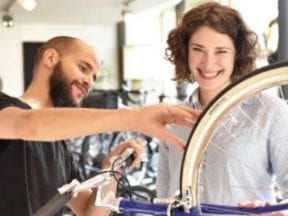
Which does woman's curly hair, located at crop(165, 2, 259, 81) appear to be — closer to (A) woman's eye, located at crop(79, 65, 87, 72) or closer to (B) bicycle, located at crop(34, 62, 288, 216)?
(A) woman's eye, located at crop(79, 65, 87, 72)

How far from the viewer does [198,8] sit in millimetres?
1421

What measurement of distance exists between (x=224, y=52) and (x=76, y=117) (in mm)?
562

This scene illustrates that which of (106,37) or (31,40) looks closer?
(31,40)

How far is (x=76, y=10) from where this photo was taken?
796cm

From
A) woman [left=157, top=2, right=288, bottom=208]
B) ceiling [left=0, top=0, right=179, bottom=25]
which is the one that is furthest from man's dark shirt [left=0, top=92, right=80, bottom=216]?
ceiling [left=0, top=0, right=179, bottom=25]

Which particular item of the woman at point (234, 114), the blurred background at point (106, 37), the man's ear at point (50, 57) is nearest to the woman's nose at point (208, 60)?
the woman at point (234, 114)

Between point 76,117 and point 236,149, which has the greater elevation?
point 76,117

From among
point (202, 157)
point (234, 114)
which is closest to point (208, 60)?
point (234, 114)

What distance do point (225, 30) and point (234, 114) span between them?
0.25 metres

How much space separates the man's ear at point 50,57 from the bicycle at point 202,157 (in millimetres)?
523

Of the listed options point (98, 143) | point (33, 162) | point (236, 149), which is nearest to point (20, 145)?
point (33, 162)

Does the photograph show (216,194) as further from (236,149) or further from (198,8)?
(198,8)

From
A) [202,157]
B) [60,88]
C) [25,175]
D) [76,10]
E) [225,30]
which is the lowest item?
[25,175]

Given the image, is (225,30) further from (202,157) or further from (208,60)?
(202,157)
